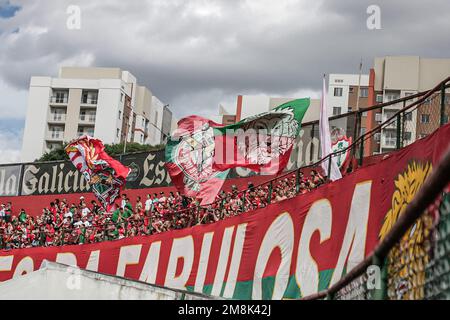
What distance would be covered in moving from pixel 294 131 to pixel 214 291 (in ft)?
14.6

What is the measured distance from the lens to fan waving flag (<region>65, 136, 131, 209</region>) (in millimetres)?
26031

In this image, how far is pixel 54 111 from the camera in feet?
310

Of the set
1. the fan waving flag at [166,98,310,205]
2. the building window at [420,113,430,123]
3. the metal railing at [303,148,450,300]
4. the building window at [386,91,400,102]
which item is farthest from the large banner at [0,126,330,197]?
the building window at [386,91,400,102]

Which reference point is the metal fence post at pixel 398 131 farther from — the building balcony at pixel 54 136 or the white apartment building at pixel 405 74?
the building balcony at pixel 54 136

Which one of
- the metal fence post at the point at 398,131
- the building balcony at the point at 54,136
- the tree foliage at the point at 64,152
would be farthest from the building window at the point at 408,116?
the building balcony at the point at 54,136

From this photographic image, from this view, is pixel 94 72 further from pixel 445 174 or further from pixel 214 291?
pixel 445 174

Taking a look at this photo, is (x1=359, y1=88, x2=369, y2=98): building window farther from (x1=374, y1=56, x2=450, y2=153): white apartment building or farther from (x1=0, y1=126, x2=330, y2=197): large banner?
(x1=0, y1=126, x2=330, y2=197): large banner

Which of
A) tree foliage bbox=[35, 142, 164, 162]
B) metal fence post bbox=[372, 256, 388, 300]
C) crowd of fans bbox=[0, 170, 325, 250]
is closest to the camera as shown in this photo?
metal fence post bbox=[372, 256, 388, 300]

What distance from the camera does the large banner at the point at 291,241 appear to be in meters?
10.7

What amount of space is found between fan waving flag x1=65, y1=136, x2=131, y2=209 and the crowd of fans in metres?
0.53

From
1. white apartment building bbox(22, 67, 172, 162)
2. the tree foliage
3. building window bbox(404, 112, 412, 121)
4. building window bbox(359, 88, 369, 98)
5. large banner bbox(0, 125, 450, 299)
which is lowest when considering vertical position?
large banner bbox(0, 125, 450, 299)

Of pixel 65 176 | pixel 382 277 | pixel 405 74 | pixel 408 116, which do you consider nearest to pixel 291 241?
pixel 408 116

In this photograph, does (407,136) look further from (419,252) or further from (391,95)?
(391,95)

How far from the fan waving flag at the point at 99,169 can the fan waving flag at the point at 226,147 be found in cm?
694
